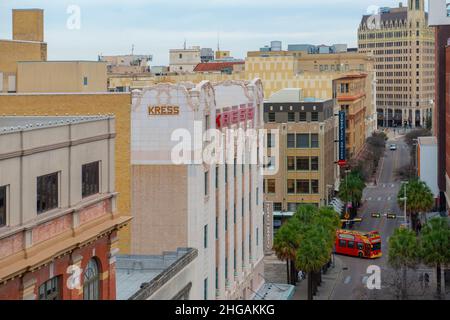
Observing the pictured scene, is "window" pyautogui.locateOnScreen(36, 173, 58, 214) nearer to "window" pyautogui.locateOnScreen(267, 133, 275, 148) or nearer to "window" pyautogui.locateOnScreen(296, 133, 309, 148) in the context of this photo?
"window" pyautogui.locateOnScreen(267, 133, 275, 148)

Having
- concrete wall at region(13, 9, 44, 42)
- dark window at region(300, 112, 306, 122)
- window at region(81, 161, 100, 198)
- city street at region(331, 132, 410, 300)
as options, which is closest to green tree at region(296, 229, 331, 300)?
city street at region(331, 132, 410, 300)

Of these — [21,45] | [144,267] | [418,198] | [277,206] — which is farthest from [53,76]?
[418,198]

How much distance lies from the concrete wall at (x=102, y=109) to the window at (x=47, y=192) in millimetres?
17827

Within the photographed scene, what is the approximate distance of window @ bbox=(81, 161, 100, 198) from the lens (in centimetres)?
2636

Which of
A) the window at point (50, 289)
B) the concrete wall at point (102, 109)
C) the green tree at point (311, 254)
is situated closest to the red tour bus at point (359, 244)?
the green tree at point (311, 254)

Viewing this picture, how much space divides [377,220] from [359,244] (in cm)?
1975

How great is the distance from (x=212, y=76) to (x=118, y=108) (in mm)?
71001

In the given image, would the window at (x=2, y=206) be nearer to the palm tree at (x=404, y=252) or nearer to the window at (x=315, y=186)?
the palm tree at (x=404, y=252)

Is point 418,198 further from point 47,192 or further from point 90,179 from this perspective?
point 47,192

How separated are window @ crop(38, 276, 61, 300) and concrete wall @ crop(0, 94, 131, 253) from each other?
18.4m

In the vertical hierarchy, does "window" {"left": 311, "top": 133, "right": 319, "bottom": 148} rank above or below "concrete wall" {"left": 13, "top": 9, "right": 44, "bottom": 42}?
below

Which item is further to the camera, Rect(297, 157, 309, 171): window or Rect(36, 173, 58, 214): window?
Rect(297, 157, 309, 171): window

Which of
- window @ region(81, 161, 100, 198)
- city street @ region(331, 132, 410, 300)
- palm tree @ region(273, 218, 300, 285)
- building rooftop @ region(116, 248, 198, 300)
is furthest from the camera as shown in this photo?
city street @ region(331, 132, 410, 300)

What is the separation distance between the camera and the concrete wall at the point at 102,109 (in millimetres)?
42469
